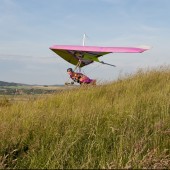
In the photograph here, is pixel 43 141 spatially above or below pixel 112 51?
below

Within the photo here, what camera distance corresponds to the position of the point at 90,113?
653 cm

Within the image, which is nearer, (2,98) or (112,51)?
(2,98)

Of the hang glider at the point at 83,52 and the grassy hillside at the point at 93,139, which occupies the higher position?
the hang glider at the point at 83,52

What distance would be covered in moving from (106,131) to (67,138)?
875 mm

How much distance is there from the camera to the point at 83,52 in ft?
57.7

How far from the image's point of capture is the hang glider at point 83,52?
52.9ft

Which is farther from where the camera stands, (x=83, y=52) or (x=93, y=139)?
(x=83, y=52)

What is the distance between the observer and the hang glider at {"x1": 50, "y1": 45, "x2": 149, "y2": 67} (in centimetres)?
1611

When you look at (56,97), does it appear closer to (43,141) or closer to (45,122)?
(45,122)

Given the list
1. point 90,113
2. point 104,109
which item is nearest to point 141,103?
point 104,109

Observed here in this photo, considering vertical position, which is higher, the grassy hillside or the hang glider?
the hang glider

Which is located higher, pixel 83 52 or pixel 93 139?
pixel 83 52

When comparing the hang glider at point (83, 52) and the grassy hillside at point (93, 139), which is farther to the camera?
the hang glider at point (83, 52)

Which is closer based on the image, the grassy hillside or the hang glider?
the grassy hillside
